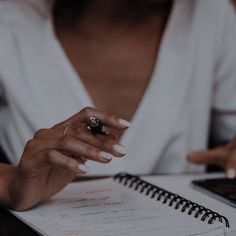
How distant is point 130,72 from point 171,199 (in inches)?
18.3

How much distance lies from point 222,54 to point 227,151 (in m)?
0.27

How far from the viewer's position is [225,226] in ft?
1.95

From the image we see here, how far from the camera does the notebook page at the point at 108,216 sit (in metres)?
0.57

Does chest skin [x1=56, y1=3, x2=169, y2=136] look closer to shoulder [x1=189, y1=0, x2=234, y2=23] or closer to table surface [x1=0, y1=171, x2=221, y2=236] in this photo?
shoulder [x1=189, y1=0, x2=234, y2=23]

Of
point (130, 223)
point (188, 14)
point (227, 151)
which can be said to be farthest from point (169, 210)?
point (188, 14)

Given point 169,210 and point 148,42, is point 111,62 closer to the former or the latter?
point 148,42

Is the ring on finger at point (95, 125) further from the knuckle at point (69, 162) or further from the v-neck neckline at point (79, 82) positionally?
the v-neck neckline at point (79, 82)

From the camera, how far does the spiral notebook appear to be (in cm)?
58

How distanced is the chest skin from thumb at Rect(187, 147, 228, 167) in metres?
0.17

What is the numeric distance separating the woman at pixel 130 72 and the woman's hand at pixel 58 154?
0.34 metres

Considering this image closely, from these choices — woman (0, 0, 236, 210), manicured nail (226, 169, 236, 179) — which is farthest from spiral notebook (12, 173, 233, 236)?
woman (0, 0, 236, 210)

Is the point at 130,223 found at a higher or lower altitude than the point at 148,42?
lower

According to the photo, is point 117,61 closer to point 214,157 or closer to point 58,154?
point 214,157

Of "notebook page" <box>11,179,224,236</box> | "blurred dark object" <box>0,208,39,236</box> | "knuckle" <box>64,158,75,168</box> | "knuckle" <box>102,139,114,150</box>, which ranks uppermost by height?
"knuckle" <box>102,139,114,150</box>
